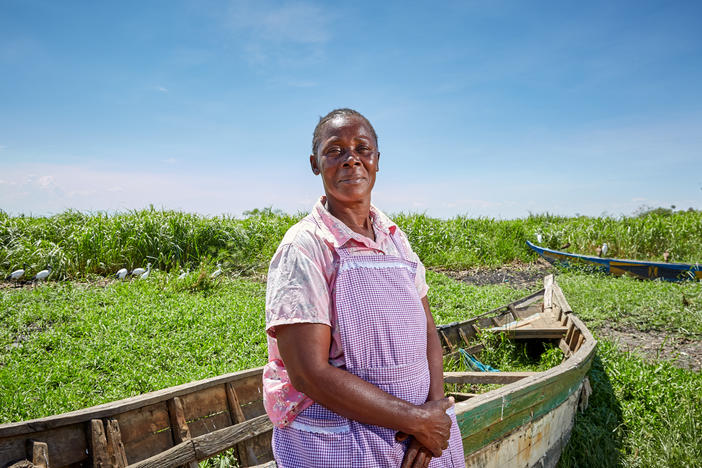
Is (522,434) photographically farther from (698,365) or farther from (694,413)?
(698,365)

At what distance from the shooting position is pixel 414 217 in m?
14.2

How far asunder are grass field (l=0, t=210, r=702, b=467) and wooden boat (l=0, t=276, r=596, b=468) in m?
0.63

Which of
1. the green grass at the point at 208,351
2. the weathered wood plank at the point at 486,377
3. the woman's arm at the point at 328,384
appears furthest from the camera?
the green grass at the point at 208,351

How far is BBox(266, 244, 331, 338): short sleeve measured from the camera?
4.13 feet

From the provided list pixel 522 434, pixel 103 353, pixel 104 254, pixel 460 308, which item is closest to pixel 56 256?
pixel 104 254

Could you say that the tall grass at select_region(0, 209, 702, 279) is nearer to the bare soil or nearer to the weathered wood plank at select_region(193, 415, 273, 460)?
the bare soil

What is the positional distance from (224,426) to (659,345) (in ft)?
17.6

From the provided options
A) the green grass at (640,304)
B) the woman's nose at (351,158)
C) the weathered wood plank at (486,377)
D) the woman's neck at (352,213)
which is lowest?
the green grass at (640,304)

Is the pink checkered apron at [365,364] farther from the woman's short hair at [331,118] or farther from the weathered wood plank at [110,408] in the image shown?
the weathered wood plank at [110,408]

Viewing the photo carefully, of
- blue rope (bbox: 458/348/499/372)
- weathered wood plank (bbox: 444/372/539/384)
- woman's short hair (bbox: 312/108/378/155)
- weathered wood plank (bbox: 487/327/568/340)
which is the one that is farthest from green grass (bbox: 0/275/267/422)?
woman's short hair (bbox: 312/108/378/155)

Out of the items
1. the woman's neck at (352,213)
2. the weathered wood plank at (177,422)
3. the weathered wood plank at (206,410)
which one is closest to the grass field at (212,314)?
the weathered wood plank at (206,410)

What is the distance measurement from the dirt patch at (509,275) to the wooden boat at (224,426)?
6788 millimetres

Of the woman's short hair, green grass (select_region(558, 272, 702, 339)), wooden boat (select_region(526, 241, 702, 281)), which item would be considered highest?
the woman's short hair

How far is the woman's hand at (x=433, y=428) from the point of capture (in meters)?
1.36
